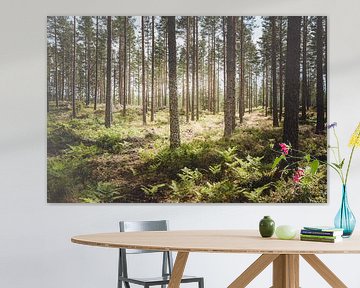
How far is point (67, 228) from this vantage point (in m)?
6.43

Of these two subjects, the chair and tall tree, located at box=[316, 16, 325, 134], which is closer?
the chair

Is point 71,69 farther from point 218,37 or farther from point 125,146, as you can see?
point 218,37

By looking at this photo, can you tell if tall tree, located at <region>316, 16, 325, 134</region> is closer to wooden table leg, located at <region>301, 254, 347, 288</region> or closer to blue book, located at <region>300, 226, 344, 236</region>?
wooden table leg, located at <region>301, 254, 347, 288</region>

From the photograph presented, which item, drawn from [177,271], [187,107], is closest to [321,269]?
[177,271]

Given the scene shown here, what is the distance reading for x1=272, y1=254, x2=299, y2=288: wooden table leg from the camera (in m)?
4.39

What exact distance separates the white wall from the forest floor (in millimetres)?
88

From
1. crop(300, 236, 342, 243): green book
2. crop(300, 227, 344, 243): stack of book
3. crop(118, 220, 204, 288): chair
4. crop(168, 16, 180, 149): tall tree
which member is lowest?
crop(118, 220, 204, 288): chair

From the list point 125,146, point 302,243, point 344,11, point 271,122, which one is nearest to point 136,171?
point 125,146

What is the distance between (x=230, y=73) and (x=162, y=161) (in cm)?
89

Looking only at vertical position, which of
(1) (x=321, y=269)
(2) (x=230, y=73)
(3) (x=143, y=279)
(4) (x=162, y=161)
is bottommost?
(3) (x=143, y=279)

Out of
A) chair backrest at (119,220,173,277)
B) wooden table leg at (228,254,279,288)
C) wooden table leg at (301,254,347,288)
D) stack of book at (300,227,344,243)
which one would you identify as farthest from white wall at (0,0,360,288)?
stack of book at (300,227,344,243)

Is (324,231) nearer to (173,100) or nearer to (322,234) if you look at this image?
(322,234)

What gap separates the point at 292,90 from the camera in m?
6.50

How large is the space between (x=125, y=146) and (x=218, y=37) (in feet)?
3.75
